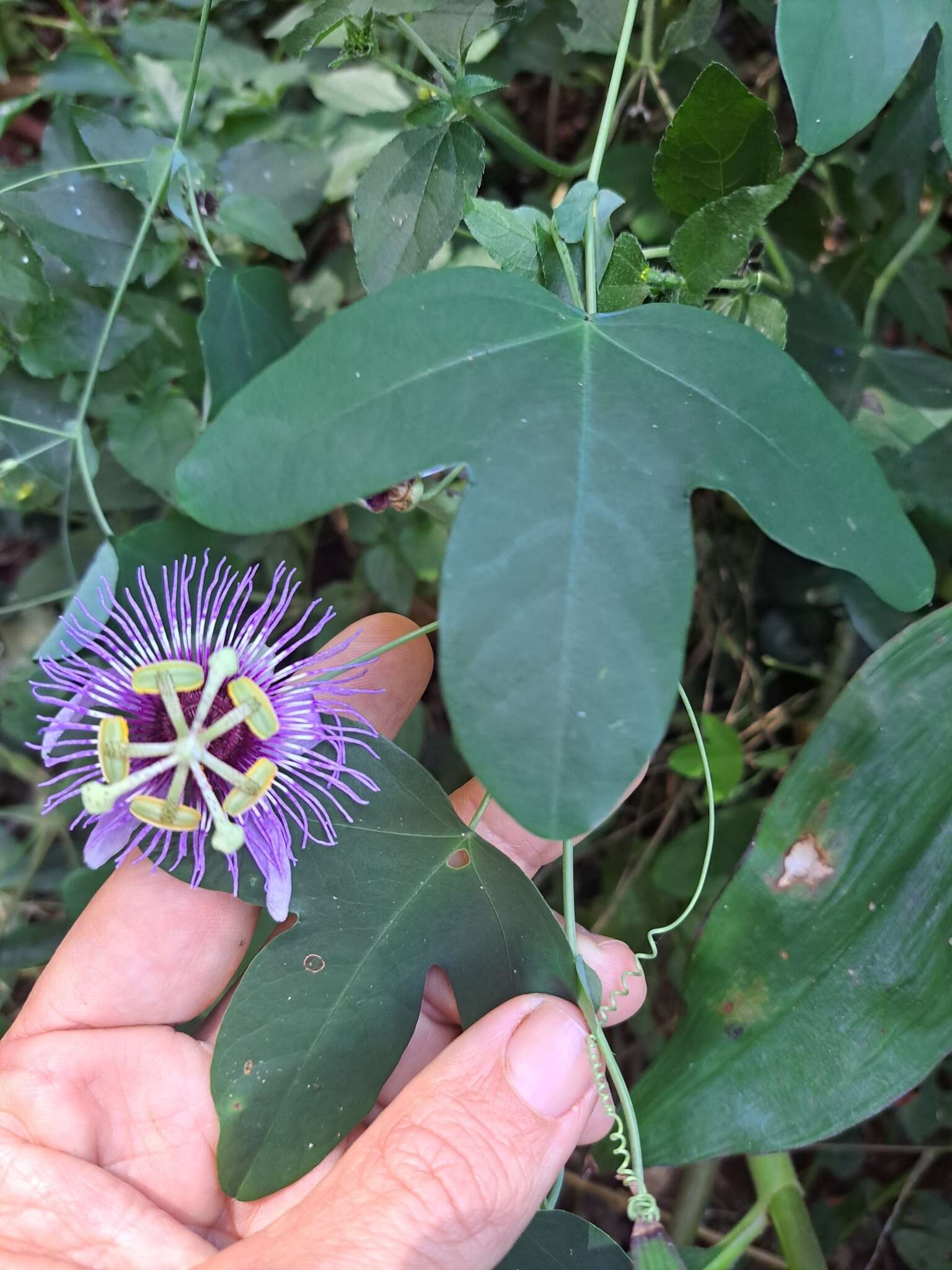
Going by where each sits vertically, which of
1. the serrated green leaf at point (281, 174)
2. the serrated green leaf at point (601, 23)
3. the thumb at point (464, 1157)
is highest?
the serrated green leaf at point (601, 23)

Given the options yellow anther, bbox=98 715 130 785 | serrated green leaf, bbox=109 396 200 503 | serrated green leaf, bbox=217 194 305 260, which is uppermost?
serrated green leaf, bbox=217 194 305 260

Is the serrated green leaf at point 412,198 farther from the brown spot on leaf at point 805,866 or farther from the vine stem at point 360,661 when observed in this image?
the brown spot on leaf at point 805,866

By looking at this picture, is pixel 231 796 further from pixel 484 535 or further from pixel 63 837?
pixel 63 837

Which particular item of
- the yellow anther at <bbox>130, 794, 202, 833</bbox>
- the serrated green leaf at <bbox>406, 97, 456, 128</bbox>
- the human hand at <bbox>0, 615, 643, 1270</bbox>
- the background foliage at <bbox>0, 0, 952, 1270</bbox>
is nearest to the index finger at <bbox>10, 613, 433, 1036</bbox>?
the human hand at <bbox>0, 615, 643, 1270</bbox>

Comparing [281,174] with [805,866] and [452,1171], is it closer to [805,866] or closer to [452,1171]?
[805,866]

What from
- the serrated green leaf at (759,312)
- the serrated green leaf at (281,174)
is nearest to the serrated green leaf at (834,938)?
the serrated green leaf at (759,312)

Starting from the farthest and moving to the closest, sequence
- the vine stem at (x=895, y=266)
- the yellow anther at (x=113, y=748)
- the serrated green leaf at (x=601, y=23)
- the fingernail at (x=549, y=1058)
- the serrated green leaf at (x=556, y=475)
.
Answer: the vine stem at (x=895, y=266), the serrated green leaf at (x=601, y=23), the fingernail at (x=549, y=1058), the yellow anther at (x=113, y=748), the serrated green leaf at (x=556, y=475)

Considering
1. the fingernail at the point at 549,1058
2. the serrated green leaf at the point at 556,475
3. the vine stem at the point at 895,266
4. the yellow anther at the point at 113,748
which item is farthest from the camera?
the vine stem at the point at 895,266

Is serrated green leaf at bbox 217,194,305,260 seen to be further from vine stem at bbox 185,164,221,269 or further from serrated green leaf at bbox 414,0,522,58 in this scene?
serrated green leaf at bbox 414,0,522,58
